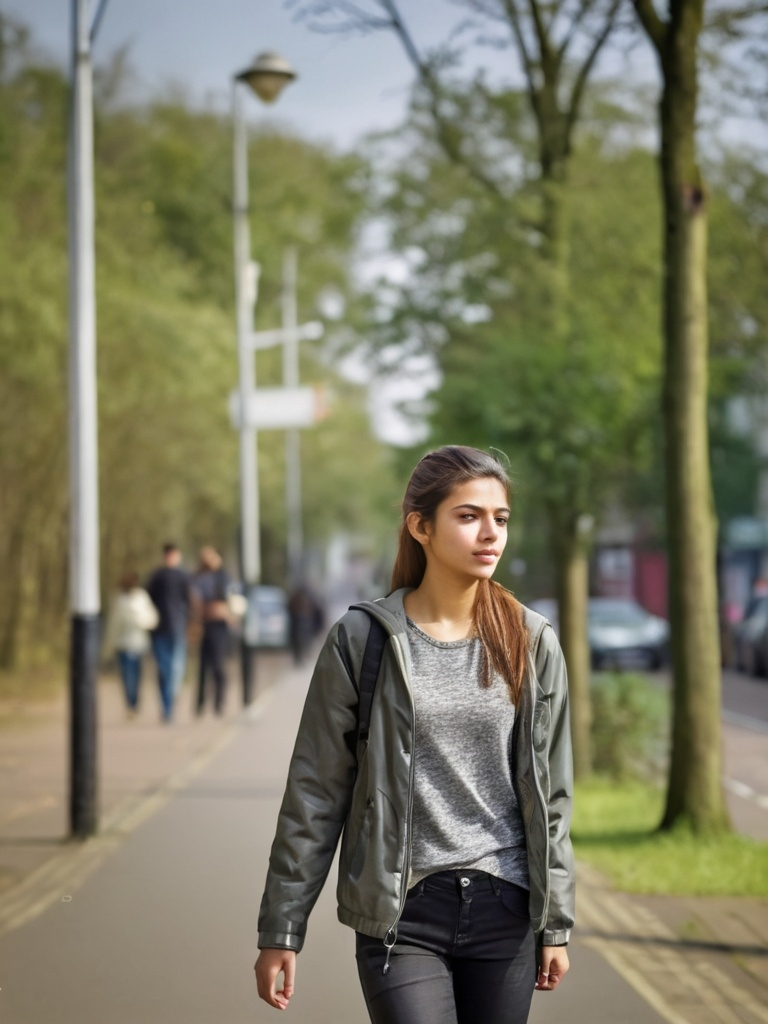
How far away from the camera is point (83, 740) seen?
10.2 metres

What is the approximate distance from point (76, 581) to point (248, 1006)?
16.2ft

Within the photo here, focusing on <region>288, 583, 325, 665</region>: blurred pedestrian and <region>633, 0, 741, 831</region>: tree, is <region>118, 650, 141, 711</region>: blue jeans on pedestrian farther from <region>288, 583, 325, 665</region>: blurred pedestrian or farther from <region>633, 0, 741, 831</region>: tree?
<region>288, 583, 325, 665</region>: blurred pedestrian

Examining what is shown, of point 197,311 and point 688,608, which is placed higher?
point 197,311

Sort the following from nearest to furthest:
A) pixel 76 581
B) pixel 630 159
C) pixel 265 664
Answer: pixel 76 581, pixel 630 159, pixel 265 664

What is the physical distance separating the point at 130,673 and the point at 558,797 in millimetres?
17101

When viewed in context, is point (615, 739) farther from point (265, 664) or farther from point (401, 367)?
point (265, 664)

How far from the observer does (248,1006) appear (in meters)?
5.97

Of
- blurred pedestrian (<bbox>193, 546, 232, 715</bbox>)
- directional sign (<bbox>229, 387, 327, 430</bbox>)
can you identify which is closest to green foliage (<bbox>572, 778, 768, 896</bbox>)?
blurred pedestrian (<bbox>193, 546, 232, 715</bbox>)

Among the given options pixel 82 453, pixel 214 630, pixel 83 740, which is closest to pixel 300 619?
pixel 214 630

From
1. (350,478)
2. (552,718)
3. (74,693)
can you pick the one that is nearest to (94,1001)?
(552,718)

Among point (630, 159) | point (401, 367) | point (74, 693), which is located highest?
point (630, 159)

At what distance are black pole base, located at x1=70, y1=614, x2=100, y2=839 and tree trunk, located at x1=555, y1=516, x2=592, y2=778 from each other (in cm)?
568

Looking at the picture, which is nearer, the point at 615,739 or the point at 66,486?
the point at 615,739

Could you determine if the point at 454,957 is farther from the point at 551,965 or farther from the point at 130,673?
the point at 130,673
